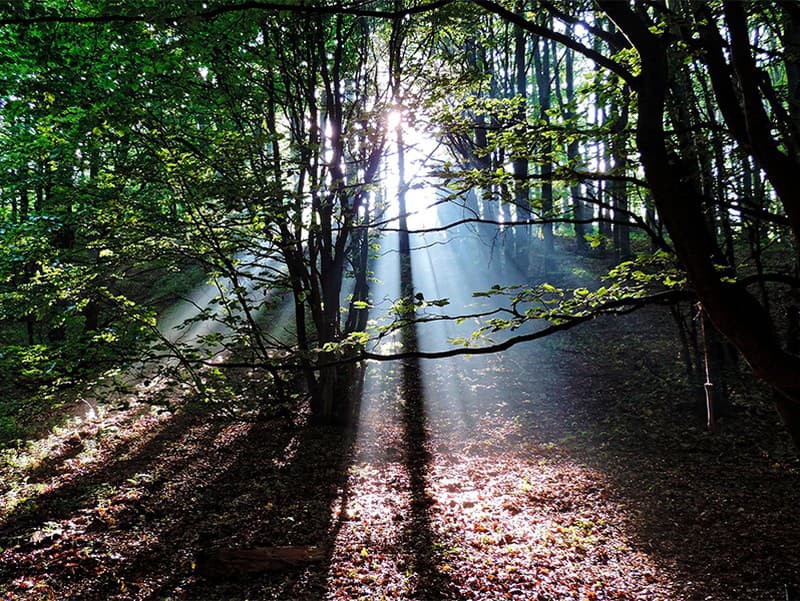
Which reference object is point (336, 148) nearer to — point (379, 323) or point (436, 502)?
point (379, 323)

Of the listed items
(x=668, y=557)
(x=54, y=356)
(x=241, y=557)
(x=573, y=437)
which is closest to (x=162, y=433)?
(x=54, y=356)

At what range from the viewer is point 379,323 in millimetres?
4629

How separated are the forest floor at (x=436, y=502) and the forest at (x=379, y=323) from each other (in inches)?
1.9

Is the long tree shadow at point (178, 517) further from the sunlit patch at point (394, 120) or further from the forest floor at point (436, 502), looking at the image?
the sunlit patch at point (394, 120)

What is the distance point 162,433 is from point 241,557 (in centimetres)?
570

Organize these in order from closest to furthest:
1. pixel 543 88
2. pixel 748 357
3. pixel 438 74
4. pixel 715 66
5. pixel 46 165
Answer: pixel 748 357
pixel 715 66
pixel 438 74
pixel 46 165
pixel 543 88

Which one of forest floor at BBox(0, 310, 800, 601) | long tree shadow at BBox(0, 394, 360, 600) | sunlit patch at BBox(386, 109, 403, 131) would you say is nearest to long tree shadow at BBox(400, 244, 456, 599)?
forest floor at BBox(0, 310, 800, 601)

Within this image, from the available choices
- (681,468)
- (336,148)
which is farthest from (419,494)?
(336,148)

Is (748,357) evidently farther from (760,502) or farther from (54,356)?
(54,356)

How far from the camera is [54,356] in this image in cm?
560

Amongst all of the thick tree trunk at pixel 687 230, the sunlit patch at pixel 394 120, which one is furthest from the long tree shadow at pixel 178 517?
the sunlit patch at pixel 394 120

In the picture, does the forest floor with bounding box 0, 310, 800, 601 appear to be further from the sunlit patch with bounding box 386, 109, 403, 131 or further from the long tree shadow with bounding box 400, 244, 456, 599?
Result: the sunlit patch with bounding box 386, 109, 403, 131

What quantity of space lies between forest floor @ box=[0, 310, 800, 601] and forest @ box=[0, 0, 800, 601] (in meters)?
0.05

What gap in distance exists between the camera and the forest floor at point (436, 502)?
4.60m
